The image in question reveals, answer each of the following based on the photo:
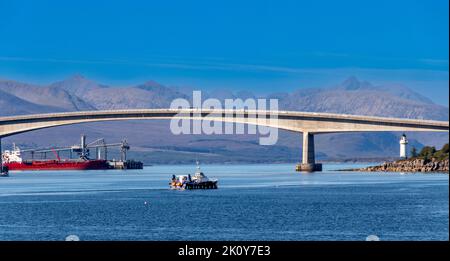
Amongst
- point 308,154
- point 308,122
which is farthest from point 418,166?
point 308,122

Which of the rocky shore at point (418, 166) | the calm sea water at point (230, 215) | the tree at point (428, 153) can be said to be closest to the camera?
the calm sea water at point (230, 215)

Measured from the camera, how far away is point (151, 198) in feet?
284

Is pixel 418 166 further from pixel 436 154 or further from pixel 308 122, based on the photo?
pixel 308 122

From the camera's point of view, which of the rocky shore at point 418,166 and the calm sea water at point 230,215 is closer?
the calm sea water at point 230,215

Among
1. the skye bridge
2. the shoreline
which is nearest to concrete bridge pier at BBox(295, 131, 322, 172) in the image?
the skye bridge

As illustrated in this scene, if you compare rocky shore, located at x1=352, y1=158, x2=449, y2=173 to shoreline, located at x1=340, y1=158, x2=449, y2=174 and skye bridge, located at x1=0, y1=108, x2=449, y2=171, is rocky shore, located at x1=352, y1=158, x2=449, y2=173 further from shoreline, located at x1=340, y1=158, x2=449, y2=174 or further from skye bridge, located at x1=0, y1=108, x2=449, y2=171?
skye bridge, located at x1=0, y1=108, x2=449, y2=171

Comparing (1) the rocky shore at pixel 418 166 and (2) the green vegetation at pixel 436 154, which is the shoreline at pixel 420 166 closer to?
(1) the rocky shore at pixel 418 166

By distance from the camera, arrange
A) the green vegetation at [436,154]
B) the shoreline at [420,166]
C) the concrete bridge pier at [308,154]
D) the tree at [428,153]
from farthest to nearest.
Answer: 1. the tree at [428,153]
2. the green vegetation at [436,154]
3. the concrete bridge pier at [308,154]
4. the shoreline at [420,166]

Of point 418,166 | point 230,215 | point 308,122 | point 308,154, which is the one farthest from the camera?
point 418,166

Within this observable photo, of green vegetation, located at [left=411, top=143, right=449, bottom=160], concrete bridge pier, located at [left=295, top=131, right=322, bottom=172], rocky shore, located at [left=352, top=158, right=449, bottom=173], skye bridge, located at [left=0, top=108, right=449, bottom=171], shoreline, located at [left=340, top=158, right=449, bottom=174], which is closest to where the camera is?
skye bridge, located at [left=0, top=108, right=449, bottom=171]

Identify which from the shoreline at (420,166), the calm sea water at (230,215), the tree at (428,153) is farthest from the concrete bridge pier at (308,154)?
the calm sea water at (230,215)

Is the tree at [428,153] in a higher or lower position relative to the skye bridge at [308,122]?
lower

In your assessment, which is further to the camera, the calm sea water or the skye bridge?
the skye bridge
